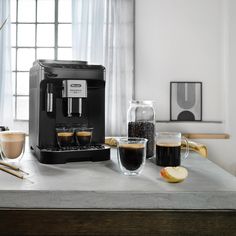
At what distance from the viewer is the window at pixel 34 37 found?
4000 millimetres

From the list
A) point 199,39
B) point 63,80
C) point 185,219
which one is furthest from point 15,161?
point 199,39

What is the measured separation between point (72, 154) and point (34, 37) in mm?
3087

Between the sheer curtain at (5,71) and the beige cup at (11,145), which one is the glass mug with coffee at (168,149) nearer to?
the beige cup at (11,145)

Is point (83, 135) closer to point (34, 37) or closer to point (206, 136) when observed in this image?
point (206, 136)

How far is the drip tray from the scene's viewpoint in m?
1.26

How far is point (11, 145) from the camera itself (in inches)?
48.9

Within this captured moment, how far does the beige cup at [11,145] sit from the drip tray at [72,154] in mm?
80

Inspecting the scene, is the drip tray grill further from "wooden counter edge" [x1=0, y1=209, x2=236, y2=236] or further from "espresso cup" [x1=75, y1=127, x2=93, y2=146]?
"wooden counter edge" [x1=0, y1=209, x2=236, y2=236]

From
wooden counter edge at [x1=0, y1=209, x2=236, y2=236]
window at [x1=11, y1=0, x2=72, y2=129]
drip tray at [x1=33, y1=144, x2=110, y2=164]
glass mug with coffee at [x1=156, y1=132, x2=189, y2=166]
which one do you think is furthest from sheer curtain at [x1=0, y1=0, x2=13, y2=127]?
wooden counter edge at [x1=0, y1=209, x2=236, y2=236]

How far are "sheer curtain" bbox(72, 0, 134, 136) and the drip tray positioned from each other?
7.57 ft

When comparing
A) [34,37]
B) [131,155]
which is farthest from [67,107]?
[34,37]

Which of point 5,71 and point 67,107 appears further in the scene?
point 5,71

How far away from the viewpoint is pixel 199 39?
3727mm

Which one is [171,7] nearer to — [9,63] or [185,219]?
[9,63]
